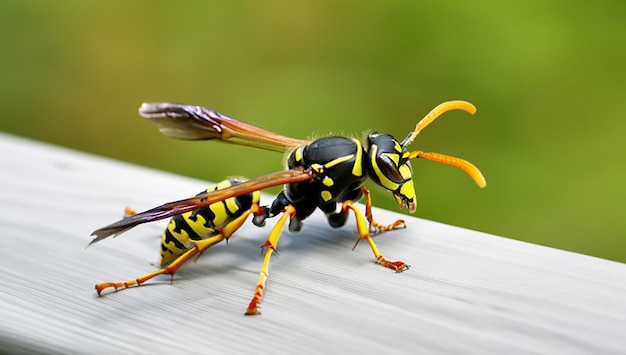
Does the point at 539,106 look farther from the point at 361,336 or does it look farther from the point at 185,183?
the point at 361,336

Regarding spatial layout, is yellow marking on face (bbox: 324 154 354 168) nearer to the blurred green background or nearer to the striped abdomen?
the striped abdomen

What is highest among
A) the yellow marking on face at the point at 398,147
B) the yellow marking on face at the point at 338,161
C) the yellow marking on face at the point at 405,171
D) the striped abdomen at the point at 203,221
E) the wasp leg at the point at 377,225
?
the yellow marking on face at the point at 338,161

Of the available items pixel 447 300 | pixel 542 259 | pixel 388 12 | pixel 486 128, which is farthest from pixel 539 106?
pixel 447 300

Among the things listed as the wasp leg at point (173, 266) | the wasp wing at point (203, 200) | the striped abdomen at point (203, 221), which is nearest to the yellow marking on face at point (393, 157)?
the wasp wing at point (203, 200)

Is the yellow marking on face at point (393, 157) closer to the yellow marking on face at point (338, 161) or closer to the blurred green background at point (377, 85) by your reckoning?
the yellow marking on face at point (338, 161)

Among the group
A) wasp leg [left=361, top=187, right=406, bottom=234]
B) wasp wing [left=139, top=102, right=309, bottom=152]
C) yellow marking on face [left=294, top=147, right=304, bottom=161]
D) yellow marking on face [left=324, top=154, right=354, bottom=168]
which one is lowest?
wasp leg [left=361, top=187, right=406, bottom=234]

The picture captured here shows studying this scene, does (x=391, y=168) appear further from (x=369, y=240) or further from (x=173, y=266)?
(x=173, y=266)

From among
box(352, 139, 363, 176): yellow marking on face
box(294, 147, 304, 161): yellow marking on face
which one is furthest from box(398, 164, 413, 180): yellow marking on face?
box(294, 147, 304, 161): yellow marking on face
